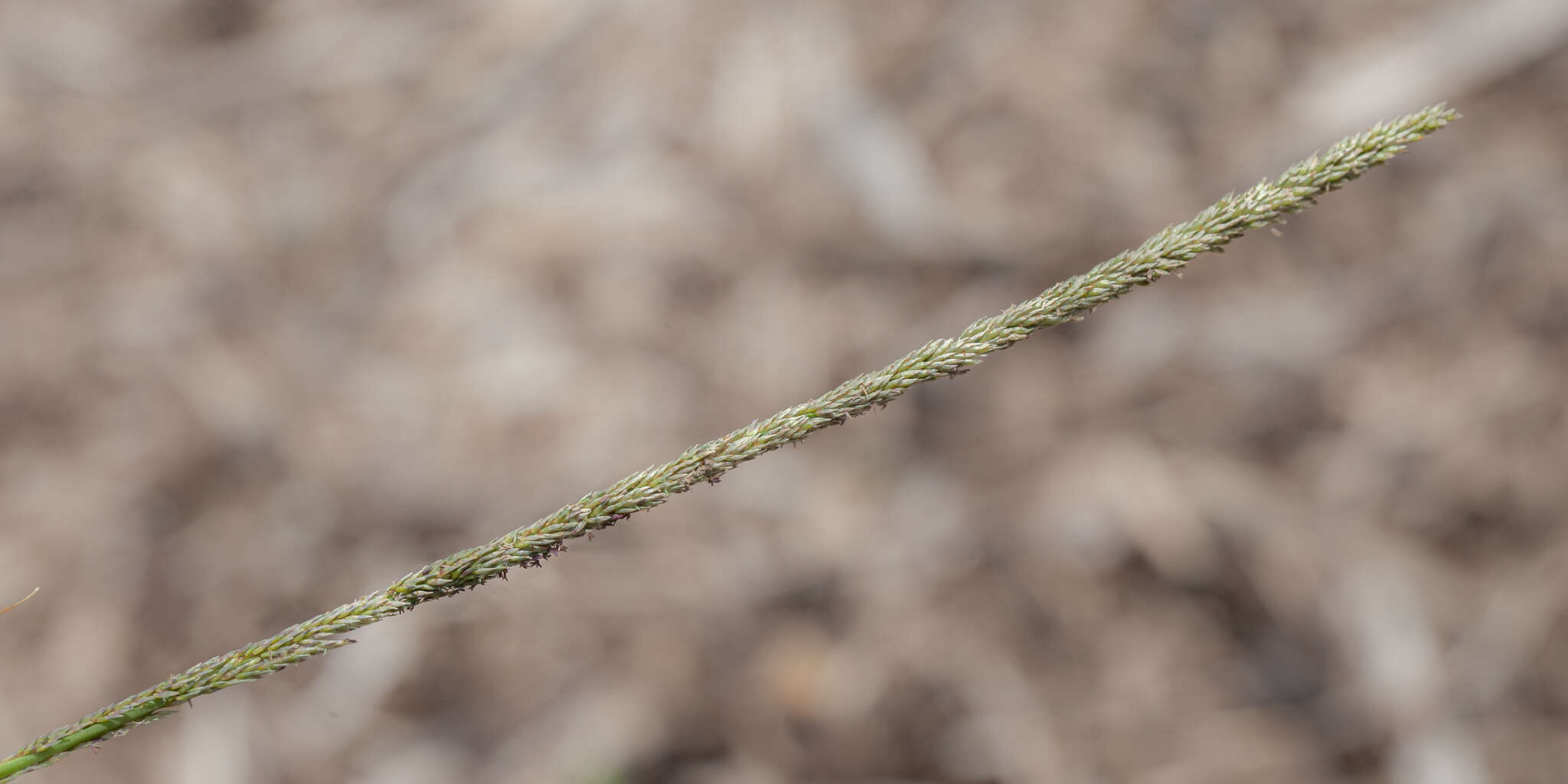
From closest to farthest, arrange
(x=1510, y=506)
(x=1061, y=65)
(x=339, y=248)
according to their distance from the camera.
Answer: (x=1510, y=506) < (x=1061, y=65) < (x=339, y=248)

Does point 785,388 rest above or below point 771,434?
above

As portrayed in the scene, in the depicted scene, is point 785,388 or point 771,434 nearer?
point 771,434

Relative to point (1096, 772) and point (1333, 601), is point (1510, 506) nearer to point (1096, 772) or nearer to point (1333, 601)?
point (1333, 601)

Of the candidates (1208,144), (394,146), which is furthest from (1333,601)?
(394,146)

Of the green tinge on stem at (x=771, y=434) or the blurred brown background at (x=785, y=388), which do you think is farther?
the blurred brown background at (x=785, y=388)

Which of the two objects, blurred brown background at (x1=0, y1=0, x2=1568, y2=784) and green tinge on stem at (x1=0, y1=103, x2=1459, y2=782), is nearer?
green tinge on stem at (x1=0, y1=103, x2=1459, y2=782)
